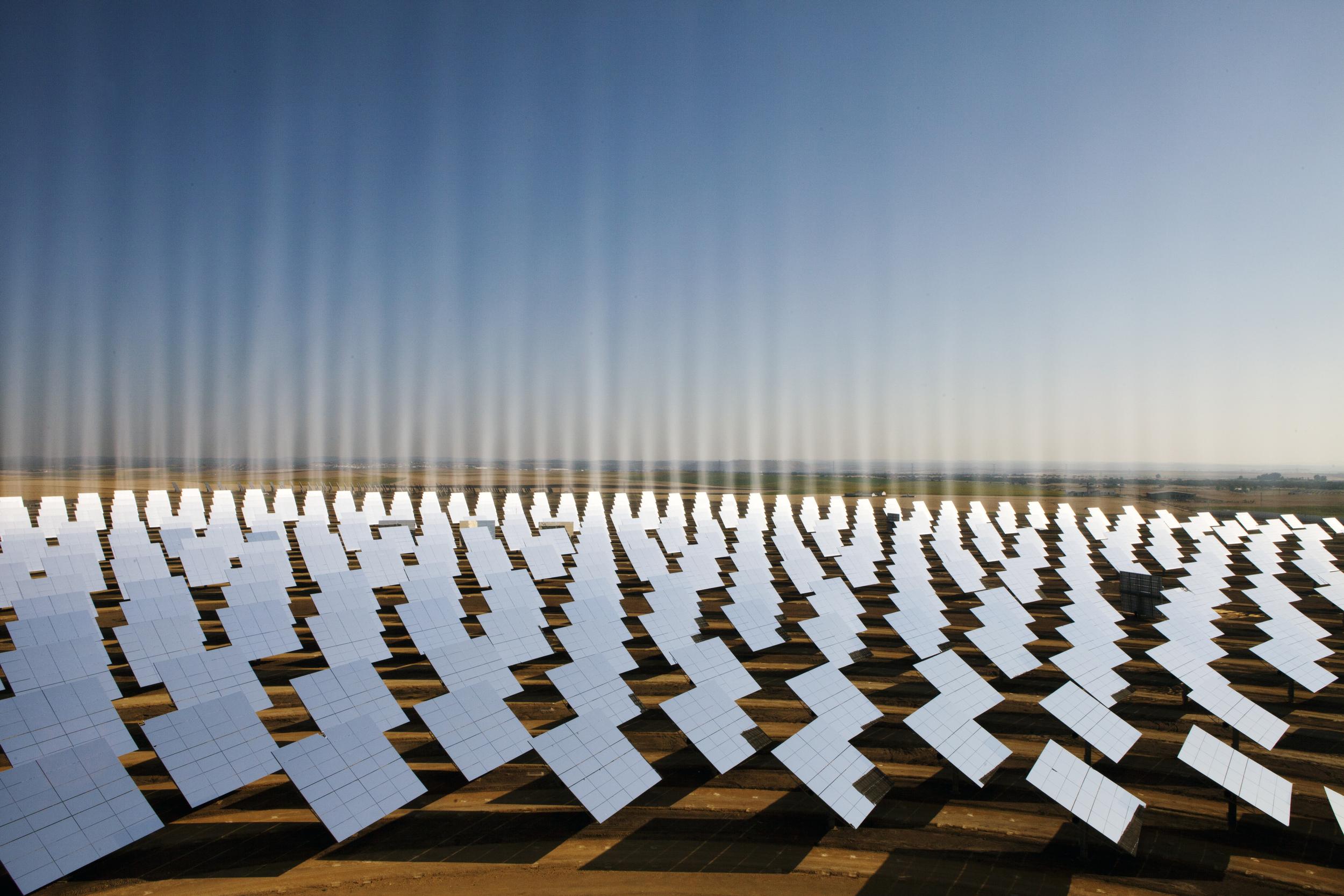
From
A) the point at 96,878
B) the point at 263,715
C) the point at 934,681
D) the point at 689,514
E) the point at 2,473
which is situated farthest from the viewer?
the point at 2,473

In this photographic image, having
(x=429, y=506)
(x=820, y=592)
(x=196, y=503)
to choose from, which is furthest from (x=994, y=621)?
(x=196, y=503)

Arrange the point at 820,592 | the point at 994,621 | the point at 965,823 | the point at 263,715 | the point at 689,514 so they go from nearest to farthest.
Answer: the point at 965,823 < the point at 263,715 < the point at 994,621 < the point at 820,592 < the point at 689,514

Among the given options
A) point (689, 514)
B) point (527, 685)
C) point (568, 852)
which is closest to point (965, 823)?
point (568, 852)

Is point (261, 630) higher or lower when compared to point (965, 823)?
higher

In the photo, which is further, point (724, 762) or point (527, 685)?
point (527, 685)

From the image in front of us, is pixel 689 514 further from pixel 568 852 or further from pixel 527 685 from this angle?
pixel 568 852

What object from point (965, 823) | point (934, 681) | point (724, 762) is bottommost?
point (965, 823)
